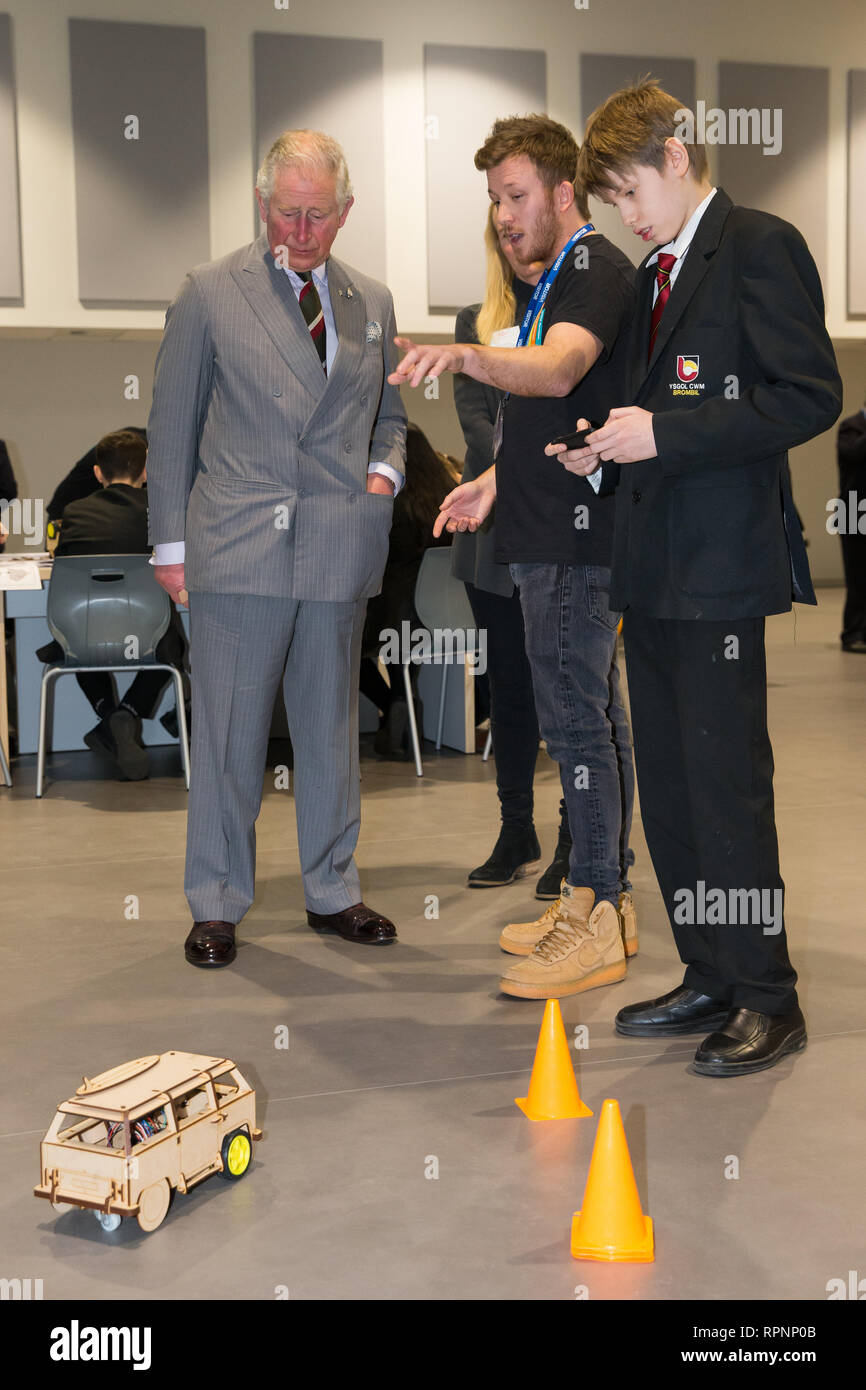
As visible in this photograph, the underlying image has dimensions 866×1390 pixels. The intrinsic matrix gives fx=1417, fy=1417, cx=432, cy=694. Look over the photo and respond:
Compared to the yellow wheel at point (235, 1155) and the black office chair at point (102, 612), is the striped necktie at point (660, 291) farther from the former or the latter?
the black office chair at point (102, 612)

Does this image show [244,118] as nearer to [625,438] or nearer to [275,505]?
[275,505]

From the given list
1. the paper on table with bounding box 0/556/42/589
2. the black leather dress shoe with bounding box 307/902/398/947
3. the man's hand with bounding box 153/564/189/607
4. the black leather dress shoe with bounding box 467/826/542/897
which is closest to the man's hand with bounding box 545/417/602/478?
the man's hand with bounding box 153/564/189/607

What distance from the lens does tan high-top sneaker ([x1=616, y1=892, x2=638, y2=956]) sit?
2908mm

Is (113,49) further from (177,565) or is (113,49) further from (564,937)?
(564,937)

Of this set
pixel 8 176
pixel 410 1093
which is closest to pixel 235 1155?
pixel 410 1093

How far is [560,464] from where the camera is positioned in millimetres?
2717

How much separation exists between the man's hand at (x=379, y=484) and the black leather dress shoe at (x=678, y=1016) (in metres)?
1.23

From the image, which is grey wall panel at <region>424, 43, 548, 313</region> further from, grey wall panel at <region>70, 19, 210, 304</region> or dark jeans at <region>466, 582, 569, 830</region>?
dark jeans at <region>466, 582, 569, 830</region>

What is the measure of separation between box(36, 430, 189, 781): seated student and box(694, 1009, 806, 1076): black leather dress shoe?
3093mm

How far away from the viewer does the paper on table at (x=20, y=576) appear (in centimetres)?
491

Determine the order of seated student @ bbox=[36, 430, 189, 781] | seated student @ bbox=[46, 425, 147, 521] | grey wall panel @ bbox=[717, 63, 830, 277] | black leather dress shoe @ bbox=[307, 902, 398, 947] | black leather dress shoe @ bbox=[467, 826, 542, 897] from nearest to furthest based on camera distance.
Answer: black leather dress shoe @ bbox=[307, 902, 398, 947] → black leather dress shoe @ bbox=[467, 826, 542, 897] → seated student @ bbox=[36, 430, 189, 781] → seated student @ bbox=[46, 425, 147, 521] → grey wall panel @ bbox=[717, 63, 830, 277]

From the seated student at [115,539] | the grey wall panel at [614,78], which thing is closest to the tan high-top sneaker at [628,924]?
the seated student at [115,539]

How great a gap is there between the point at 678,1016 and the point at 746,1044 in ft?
0.61

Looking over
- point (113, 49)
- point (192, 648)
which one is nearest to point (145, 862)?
point (192, 648)
